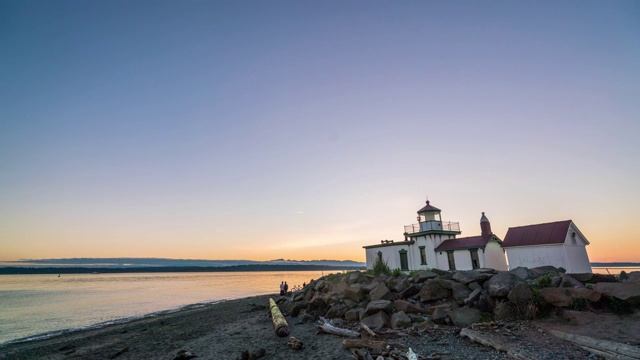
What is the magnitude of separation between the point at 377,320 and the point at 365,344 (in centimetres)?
246

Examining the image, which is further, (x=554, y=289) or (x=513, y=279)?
(x=513, y=279)

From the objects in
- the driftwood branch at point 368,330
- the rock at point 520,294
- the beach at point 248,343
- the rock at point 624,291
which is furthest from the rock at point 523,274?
the driftwood branch at point 368,330

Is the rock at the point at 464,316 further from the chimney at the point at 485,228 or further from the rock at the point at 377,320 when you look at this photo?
the chimney at the point at 485,228

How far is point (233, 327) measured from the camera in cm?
2008

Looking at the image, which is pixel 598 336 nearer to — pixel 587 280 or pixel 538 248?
pixel 587 280

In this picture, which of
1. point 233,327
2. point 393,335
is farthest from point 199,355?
point 393,335

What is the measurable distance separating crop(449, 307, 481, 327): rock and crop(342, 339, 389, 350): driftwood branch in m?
3.47

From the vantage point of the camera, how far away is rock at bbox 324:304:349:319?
16.5 meters

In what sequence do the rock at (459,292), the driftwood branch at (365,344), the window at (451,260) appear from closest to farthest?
the driftwood branch at (365,344), the rock at (459,292), the window at (451,260)

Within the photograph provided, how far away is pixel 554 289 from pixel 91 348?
2364 centimetres

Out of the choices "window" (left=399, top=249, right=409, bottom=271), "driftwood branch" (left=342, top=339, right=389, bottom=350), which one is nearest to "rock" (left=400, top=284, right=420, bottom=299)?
"driftwood branch" (left=342, top=339, right=389, bottom=350)

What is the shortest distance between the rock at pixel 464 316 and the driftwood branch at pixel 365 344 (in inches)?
136

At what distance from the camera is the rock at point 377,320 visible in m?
12.7

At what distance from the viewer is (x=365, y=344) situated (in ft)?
35.2
